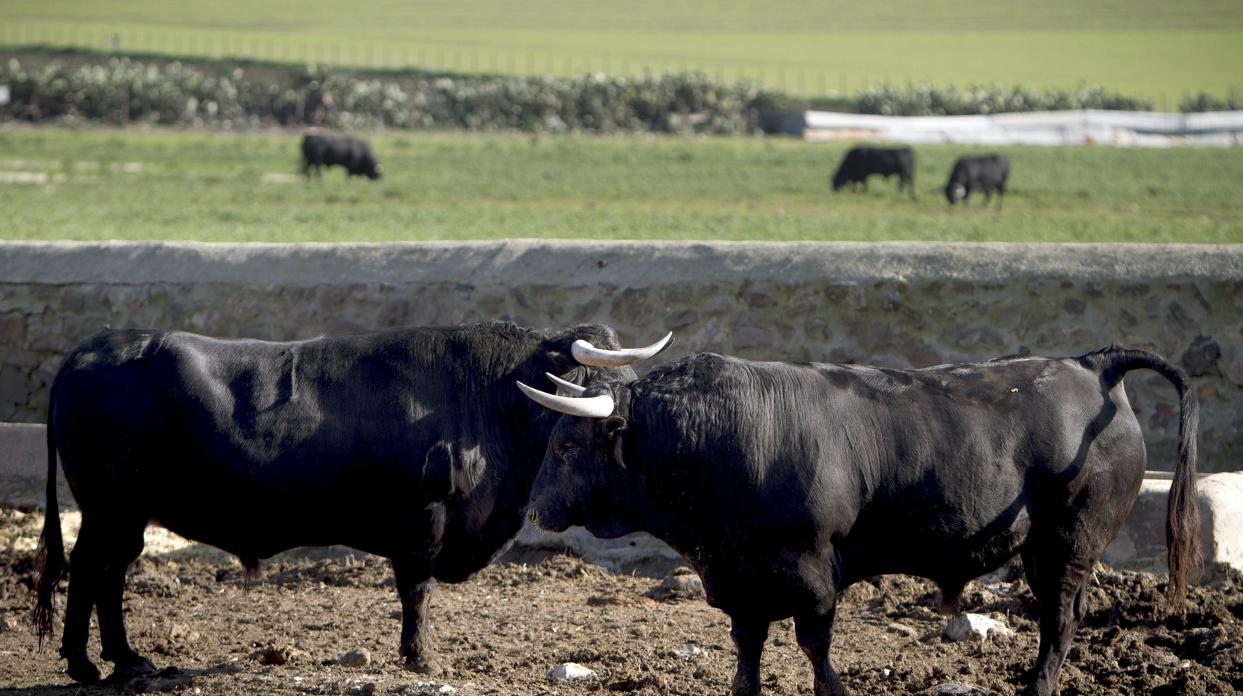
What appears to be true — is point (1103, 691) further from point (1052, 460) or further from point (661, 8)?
point (661, 8)

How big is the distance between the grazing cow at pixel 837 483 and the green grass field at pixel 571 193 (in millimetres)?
7605

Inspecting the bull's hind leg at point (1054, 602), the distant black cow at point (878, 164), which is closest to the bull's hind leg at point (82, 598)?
the bull's hind leg at point (1054, 602)

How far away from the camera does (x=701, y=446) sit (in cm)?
515

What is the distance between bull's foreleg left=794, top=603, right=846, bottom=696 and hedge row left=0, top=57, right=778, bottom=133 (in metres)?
32.1

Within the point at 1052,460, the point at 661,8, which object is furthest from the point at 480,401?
the point at 661,8

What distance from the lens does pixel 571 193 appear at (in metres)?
19.9

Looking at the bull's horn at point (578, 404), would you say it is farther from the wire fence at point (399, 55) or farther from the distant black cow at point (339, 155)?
the wire fence at point (399, 55)

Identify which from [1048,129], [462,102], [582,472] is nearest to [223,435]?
[582,472]

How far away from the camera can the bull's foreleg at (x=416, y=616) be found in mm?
5867

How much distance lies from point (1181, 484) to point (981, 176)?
18117 mm

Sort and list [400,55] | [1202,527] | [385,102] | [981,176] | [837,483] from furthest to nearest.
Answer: [400,55], [385,102], [981,176], [1202,527], [837,483]

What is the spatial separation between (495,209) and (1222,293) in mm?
10523

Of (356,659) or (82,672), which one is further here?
(356,659)

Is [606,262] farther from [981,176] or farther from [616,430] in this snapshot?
[981,176]
